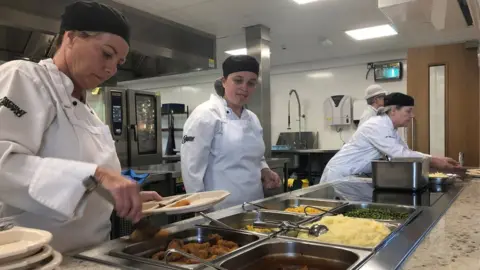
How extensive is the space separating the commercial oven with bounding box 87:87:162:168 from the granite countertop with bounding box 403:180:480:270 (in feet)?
10.6

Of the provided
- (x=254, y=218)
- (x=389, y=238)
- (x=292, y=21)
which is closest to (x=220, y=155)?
(x=254, y=218)

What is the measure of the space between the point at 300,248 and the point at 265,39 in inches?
162

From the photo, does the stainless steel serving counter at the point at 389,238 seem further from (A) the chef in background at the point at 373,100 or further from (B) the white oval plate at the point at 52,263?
(A) the chef in background at the point at 373,100

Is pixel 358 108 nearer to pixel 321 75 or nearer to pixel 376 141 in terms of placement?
pixel 321 75

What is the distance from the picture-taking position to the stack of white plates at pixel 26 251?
0.72 metres

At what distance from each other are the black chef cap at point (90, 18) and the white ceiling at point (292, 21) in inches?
103

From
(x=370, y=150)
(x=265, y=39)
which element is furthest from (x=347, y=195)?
(x=265, y=39)

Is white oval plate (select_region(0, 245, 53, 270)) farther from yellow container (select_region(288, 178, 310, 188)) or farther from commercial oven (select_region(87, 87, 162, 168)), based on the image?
yellow container (select_region(288, 178, 310, 188))

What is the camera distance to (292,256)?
113cm

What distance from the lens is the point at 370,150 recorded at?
126 inches

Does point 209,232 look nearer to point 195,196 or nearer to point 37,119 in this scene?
point 195,196

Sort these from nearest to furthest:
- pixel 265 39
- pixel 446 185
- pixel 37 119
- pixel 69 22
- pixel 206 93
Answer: pixel 37 119 → pixel 69 22 → pixel 446 185 → pixel 265 39 → pixel 206 93

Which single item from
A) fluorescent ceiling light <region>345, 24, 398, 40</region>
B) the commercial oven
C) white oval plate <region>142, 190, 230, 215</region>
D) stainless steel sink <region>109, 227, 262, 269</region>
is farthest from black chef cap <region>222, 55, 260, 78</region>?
fluorescent ceiling light <region>345, 24, 398, 40</region>

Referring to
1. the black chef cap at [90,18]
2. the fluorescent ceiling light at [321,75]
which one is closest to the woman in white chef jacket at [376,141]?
the black chef cap at [90,18]
